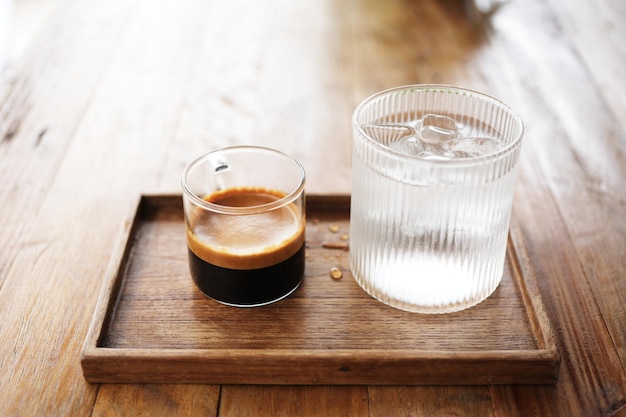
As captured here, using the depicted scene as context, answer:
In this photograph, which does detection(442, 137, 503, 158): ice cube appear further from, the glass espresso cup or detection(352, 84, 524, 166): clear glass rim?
the glass espresso cup

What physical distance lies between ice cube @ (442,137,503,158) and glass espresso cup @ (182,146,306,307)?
0.39 feet

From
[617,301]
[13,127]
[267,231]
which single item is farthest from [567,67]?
[13,127]

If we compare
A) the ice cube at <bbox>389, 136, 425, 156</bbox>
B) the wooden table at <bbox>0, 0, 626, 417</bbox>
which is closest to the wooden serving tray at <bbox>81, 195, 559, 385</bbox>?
the wooden table at <bbox>0, 0, 626, 417</bbox>

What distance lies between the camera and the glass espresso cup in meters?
0.58

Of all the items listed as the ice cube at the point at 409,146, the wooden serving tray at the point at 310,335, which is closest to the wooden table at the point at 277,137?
the wooden serving tray at the point at 310,335

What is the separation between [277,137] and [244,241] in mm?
339

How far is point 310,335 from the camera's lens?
57cm

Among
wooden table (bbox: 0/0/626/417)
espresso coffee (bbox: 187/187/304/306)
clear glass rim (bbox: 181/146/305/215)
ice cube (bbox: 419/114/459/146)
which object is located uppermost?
ice cube (bbox: 419/114/459/146)

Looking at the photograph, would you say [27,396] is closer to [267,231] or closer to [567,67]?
[267,231]

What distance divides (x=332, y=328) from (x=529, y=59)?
0.67 m

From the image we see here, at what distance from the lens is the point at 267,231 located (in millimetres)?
591

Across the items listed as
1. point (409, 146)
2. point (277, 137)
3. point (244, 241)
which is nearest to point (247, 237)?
point (244, 241)

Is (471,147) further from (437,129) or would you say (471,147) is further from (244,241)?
(244,241)

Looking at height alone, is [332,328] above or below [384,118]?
below
